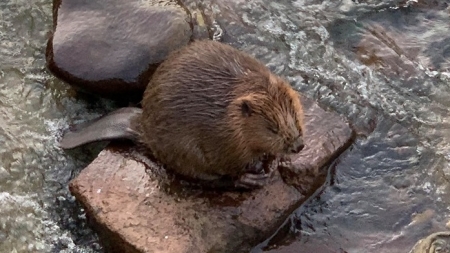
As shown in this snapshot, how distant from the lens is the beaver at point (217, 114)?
3184 mm

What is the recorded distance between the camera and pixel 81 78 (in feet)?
13.3

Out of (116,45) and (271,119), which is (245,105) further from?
(116,45)

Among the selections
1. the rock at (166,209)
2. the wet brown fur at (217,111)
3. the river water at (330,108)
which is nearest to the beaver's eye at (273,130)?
the wet brown fur at (217,111)

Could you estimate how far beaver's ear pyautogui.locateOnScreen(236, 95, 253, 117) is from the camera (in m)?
3.12

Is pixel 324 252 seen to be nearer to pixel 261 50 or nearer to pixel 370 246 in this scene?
pixel 370 246

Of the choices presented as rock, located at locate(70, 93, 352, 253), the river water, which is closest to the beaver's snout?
rock, located at locate(70, 93, 352, 253)

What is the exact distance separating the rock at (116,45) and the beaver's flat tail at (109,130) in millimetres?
350

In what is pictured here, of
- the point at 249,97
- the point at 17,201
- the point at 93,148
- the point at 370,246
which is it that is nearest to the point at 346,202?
the point at 370,246

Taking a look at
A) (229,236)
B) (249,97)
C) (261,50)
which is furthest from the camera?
(261,50)

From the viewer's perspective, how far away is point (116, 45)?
4.12m

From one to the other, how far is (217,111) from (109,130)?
736 millimetres

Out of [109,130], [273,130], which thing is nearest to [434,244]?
[273,130]

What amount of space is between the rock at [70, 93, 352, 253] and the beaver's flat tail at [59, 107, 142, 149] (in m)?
0.11

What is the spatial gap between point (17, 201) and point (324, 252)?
1731 mm
